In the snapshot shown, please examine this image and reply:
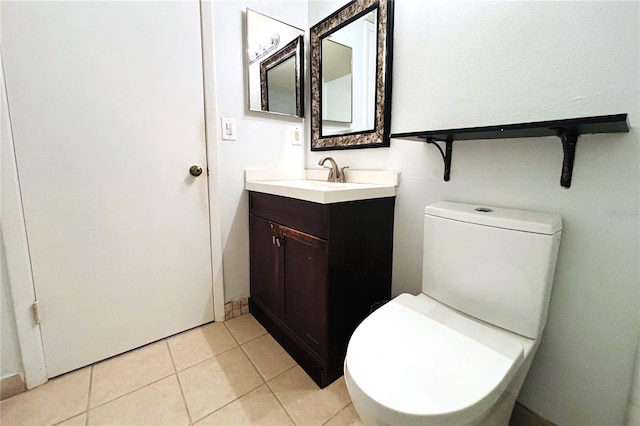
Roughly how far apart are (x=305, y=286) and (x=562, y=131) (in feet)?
3.43

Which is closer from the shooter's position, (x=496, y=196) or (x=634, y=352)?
(x=634, y=352)

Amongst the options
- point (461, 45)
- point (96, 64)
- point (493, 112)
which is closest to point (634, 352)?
point (493, 112)

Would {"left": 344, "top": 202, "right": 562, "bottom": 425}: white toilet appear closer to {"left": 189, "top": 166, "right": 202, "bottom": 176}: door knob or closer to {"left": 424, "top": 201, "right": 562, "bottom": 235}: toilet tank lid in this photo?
{"left": 424, "top": 201, "right": 562, "bottom": 235}: toilet tank lid

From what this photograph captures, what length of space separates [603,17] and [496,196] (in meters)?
0.56

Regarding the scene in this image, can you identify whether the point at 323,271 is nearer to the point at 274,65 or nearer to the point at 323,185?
the point at 323,185

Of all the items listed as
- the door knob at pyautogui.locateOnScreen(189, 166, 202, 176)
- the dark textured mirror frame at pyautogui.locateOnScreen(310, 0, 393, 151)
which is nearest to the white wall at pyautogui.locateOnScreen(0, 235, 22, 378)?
the door knob at pyautogui.locateOnScreen(189, 166, 202, 176)

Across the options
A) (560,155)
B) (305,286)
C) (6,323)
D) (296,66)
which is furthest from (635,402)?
(6,323)

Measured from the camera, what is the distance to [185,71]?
1387 millimetres

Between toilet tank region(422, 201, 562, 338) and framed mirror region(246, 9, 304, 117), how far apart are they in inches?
45.1

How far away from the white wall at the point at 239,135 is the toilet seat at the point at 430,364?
104 centimetres

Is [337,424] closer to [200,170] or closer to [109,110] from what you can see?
[200,170]

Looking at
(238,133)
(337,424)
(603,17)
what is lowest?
(337,424)

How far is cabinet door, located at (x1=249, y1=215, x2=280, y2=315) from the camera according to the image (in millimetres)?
1441

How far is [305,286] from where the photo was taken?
1.24m
